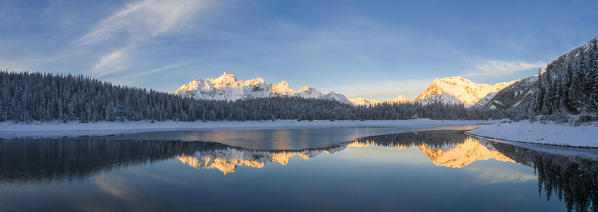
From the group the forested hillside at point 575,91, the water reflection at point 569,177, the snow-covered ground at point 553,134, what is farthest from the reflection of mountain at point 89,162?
the forested hillside at point 575,91

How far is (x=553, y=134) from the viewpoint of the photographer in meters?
33.1

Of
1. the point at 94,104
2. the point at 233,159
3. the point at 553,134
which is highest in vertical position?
the point at 94,104

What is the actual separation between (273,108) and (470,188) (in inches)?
4894

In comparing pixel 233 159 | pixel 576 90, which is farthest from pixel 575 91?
pixel 233 159

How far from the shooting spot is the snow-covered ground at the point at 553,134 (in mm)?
28984

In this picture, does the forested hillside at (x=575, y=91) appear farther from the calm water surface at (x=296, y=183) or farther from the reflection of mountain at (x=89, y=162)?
the reflection of mountain at (x=89, y=162)

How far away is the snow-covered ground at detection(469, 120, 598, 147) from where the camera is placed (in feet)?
95.1

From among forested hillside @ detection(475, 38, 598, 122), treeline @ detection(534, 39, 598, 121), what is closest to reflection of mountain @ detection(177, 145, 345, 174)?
forested hillside @ detection(475, 38, 598, 122)

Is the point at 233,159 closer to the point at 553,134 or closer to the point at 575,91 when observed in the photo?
the point at 553,134

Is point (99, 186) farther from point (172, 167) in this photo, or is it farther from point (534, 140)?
point (534, 140)

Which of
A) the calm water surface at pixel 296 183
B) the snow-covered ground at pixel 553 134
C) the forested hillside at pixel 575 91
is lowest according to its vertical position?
the calm water surface at pixel 296 183

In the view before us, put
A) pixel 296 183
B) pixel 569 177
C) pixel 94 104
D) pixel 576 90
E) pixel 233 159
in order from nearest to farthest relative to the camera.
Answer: pixel 296 183 → pixel 569 177 → pixel 233 159 → pixel 576 90 → pixel 94 104

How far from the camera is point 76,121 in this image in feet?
253

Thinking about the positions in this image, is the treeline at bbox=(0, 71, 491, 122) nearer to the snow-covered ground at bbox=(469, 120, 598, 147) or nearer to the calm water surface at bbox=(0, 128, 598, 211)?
the calm water surface at bbox=(0, 128, 598, 211)
